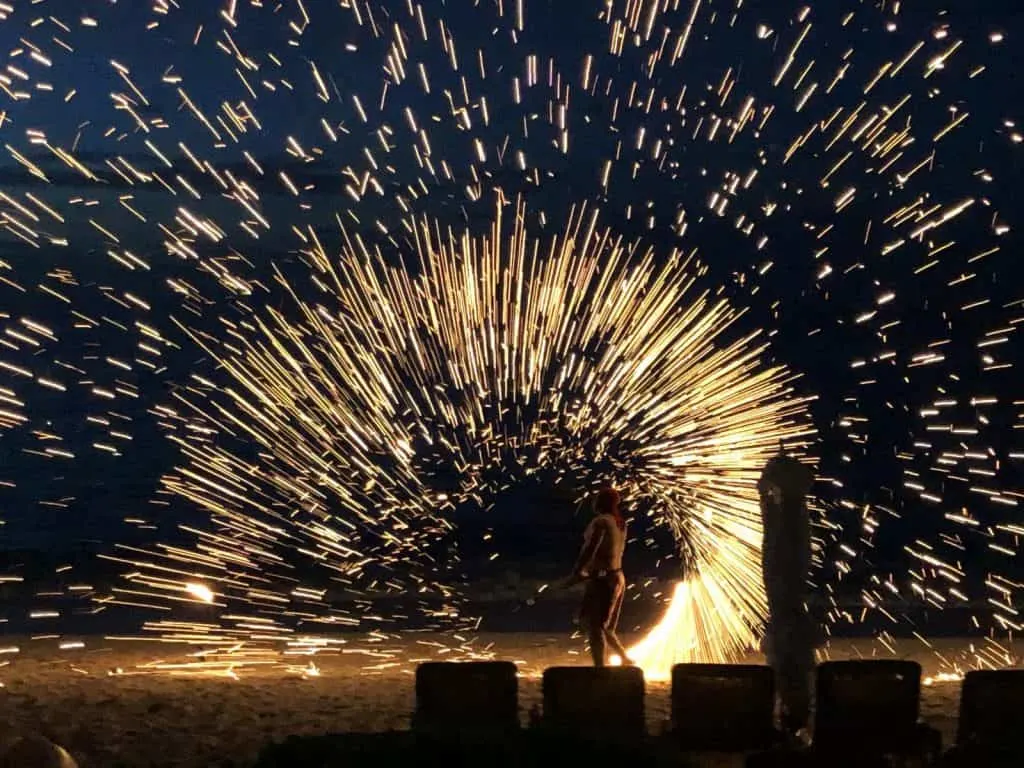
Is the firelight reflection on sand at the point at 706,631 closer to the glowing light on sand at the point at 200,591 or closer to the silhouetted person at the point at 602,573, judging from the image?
the silhouetted person at the point at 602,573

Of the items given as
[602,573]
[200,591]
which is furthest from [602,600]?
[200,591]

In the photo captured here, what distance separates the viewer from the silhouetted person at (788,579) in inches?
361

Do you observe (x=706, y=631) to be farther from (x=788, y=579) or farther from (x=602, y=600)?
(x=788, y=579)

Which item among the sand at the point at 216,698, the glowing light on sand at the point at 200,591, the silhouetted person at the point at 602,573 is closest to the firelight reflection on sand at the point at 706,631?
the sand at the point at 216,698

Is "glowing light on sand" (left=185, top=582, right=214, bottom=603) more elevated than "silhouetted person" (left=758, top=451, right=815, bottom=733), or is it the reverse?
"glowing light on sand" (left=185, top=582, right=214, bottom=603)

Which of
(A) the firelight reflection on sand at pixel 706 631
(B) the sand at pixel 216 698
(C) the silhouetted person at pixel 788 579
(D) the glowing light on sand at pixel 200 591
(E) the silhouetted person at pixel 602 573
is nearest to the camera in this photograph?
(B) the sand at pixel 216 698

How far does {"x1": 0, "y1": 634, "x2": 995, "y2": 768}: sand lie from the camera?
8.66 meters

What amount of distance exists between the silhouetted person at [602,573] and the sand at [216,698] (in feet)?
1.77

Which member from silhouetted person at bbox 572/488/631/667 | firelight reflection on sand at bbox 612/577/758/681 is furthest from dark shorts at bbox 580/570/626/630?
firelight reflection on sand at bbox 612/577/758/681

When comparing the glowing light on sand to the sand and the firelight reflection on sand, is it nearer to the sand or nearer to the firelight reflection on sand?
the sand

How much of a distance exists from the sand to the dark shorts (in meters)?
0.63

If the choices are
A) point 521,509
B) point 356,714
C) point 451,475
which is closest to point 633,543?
point 521,509

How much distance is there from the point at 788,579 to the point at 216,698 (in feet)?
13.9

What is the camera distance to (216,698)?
34.6 feet
